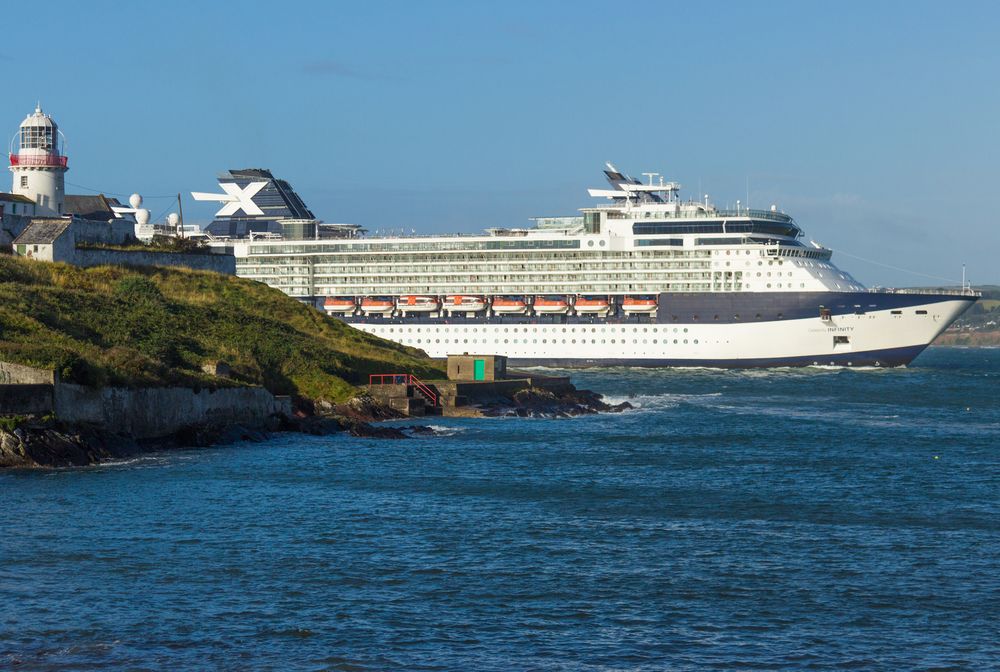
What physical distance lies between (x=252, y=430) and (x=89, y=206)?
47.9 m

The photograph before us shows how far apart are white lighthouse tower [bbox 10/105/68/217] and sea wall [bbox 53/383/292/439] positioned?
1095 inches

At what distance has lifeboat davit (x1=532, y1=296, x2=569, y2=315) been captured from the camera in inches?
3885

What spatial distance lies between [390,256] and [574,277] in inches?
634

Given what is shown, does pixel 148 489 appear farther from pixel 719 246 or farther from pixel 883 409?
pixel 719 246

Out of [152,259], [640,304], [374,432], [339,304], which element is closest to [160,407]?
[374,432]

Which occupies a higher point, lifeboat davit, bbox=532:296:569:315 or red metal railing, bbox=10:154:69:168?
red metal railing, bbox=10:154:69:168

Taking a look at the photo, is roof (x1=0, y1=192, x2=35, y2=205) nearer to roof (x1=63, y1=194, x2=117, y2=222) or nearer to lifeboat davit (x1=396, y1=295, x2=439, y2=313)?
roof (x1=63, y1=194, x2=117, y2=222)

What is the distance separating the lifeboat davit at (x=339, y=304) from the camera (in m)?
107

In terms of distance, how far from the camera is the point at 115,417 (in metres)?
36.4

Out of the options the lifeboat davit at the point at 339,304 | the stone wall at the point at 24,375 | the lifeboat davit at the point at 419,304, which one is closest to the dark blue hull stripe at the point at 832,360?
the lifeboat davit at the point at 419,304

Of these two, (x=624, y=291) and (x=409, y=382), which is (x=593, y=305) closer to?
(x=624, y=291)

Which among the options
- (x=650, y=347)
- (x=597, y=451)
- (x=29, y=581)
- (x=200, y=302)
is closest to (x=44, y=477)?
(x=29, y=581)

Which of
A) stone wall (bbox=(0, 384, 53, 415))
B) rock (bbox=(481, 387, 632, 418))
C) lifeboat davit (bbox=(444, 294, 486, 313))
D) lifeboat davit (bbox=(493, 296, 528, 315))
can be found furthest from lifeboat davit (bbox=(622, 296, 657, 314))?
stone wall (bbox=(0, 384, 53, 415))

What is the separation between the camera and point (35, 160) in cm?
6575
